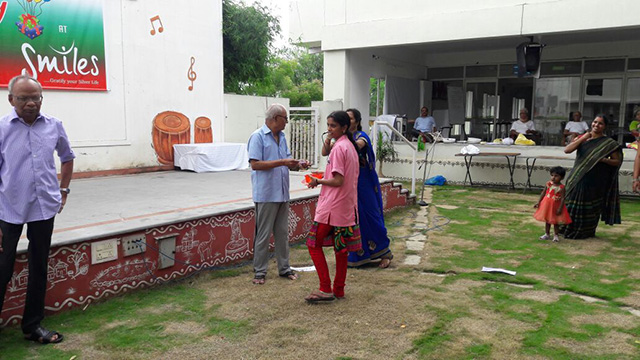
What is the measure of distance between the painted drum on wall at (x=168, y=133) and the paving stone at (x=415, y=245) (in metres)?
5.42

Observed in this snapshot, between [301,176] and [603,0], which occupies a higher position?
[603,0]

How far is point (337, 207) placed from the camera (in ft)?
12.4

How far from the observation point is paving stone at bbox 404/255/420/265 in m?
5.13

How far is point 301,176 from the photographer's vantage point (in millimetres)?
8242

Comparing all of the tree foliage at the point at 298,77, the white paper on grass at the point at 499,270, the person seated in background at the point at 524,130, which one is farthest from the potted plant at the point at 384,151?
the tree foliage at the point at 298,77

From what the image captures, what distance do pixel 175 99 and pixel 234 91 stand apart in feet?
15.0

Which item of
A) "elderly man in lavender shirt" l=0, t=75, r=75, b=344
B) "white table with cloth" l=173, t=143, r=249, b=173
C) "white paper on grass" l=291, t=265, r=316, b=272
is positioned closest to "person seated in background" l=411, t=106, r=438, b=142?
"white table with cloth" l=173, t=143, r=249, b=173

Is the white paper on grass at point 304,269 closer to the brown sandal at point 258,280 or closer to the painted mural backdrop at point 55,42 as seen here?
the brown sandal at point 258,280

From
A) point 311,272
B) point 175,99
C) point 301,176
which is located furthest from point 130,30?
point 311,272

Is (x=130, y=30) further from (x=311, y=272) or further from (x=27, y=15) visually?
(x=311, y=272)

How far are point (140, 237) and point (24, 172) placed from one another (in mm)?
1271

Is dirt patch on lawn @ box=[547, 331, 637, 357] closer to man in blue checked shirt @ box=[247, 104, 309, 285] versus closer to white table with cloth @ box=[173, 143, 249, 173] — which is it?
man in blue checked shirt @ box=[247, 104, 309, 285]

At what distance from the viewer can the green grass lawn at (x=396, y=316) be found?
314 centimetres

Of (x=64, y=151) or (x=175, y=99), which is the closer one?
(x=64, y=151)
